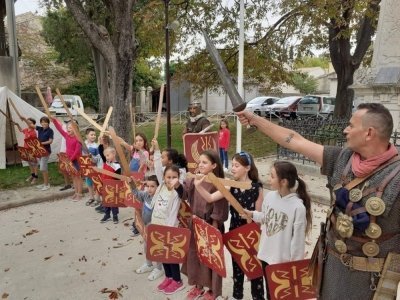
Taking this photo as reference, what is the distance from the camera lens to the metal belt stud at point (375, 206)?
166 cm

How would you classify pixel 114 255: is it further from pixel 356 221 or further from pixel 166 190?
pixel 356 221

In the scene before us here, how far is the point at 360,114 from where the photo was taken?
178cm

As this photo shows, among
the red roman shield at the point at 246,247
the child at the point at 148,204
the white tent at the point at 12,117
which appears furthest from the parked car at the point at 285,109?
the red roman shield at the point at 246,247

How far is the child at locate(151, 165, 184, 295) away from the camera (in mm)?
3468

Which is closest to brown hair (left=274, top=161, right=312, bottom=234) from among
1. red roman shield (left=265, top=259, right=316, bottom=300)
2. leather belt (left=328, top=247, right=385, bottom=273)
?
red roman shield (left=265, top=259, right=316, bottom=300)

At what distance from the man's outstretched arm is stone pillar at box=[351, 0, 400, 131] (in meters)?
5.71

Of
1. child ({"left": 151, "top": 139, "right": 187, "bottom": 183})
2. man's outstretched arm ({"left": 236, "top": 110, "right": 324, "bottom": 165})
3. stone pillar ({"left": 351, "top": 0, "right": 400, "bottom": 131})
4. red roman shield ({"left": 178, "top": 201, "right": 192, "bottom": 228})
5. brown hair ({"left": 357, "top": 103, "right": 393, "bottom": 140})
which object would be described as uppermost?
stone pillar ({"left": 351, "top": 0, "right": 400, "bottom": 131})

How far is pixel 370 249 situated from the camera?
1740 mm

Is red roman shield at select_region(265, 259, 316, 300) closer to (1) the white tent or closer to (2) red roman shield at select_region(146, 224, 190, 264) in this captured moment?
(2) red roman shield at select_region(146, 224, 190, 264)

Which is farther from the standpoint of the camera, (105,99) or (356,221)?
(105,99)

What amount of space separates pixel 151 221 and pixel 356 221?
97.1 inches

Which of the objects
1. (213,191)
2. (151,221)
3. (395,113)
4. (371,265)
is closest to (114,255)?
(151,221)

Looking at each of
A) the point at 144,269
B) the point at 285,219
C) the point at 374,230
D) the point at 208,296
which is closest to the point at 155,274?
the point at 144,269

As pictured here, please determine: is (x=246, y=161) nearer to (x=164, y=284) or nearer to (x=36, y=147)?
(x=164, y=284)
